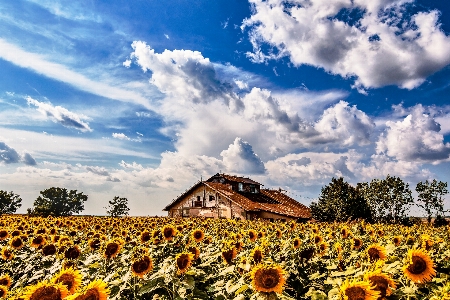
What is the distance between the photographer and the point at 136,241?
6.11m

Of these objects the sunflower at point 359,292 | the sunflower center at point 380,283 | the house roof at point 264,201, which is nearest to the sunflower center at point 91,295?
the sunflower at point 359,292

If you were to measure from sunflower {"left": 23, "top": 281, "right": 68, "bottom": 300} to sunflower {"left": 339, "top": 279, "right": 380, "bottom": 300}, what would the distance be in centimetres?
224

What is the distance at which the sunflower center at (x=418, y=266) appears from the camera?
2.95 metres

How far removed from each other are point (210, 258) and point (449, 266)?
12.1 ft

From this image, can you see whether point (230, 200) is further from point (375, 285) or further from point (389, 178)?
point (375, 285)

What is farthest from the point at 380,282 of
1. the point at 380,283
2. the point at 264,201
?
the point at 264,201

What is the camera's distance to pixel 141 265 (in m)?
3.62

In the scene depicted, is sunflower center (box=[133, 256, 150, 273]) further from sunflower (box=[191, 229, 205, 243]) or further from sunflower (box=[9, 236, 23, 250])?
sunflower (box=[9, 236, 23, 250])

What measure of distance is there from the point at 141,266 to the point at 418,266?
2.76 meters

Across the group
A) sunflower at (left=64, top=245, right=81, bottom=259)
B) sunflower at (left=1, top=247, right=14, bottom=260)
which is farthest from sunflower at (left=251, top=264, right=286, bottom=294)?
A: sunflower at (left=1, top=247, right=14, bottom=260)

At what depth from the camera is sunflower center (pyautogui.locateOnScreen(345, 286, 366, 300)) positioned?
2.38 m

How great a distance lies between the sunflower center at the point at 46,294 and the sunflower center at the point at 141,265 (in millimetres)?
981

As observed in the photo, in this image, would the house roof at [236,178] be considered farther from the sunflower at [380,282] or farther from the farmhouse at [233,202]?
the sunflower at [380,282]

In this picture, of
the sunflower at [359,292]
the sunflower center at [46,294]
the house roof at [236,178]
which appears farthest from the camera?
the house roof at [236,178]
